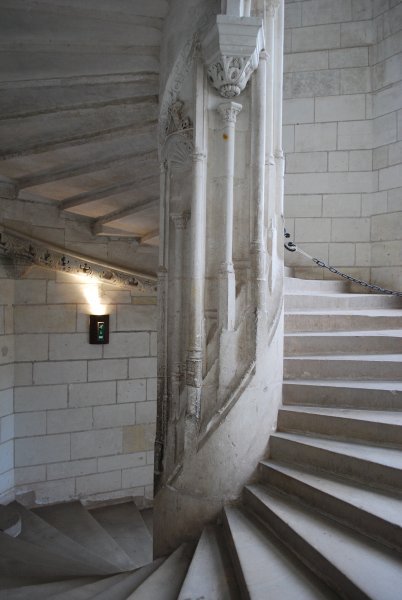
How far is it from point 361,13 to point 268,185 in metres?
3.56

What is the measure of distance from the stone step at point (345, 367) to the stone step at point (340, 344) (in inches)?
3.1

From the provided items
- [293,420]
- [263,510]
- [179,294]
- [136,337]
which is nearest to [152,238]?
[136,337]

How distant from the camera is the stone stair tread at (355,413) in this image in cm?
218

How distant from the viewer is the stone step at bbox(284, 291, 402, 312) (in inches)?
130

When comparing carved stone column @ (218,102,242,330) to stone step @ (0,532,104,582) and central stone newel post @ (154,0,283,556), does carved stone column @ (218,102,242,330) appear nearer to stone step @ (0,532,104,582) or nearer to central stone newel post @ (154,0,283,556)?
central stone newel post @ (154,0,283,556)

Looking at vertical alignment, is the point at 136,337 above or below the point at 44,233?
below

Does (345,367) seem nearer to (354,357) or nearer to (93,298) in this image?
(354,357)

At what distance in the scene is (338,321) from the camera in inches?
120

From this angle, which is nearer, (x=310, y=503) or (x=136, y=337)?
(x=310, y=503)

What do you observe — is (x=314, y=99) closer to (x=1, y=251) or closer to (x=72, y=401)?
(x=1, y=251)

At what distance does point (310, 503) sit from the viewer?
6.52 feet

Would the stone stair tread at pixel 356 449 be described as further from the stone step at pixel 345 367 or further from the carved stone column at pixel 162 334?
the carved stone column at pixel 162 334

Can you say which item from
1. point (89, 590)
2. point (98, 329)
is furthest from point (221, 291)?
point (98, 329)

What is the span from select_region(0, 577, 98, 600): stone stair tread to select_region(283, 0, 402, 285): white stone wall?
11.8 ft
